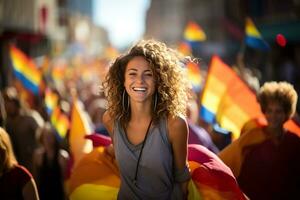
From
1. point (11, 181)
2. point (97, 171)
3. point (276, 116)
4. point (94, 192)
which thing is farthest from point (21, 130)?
point (276, 116)

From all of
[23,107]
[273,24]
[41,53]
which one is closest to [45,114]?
[23,107]

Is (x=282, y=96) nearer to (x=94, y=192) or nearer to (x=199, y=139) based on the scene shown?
(x=199, y=139)

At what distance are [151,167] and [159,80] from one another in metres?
0.48

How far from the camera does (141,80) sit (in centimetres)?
326

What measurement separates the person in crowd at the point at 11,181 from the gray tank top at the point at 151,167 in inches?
27.8

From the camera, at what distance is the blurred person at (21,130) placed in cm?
716

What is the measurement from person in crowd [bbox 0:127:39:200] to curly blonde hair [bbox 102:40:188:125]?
71 cm

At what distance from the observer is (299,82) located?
1900cm

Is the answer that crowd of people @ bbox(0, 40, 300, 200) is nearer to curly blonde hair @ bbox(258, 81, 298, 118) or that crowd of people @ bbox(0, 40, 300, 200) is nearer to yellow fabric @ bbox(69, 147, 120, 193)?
curly blonde hair @ bbox(258, 81, 298, 118)

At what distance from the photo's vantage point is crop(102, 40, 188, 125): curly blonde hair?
10.7 ft

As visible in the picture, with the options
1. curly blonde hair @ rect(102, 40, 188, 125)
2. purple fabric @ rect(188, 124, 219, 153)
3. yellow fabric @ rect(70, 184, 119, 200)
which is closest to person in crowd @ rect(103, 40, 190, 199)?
curly blonde hair @ rect(102, 40, 188, 125)

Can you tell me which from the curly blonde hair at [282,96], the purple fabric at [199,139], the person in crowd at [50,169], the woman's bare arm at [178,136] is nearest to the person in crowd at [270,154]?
the curly blonde hair at [282,96]

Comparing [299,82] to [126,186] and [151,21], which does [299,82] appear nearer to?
[126,186]

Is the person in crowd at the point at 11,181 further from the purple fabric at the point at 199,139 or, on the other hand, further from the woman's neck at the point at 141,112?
the purple fabric at the point at 199,139
